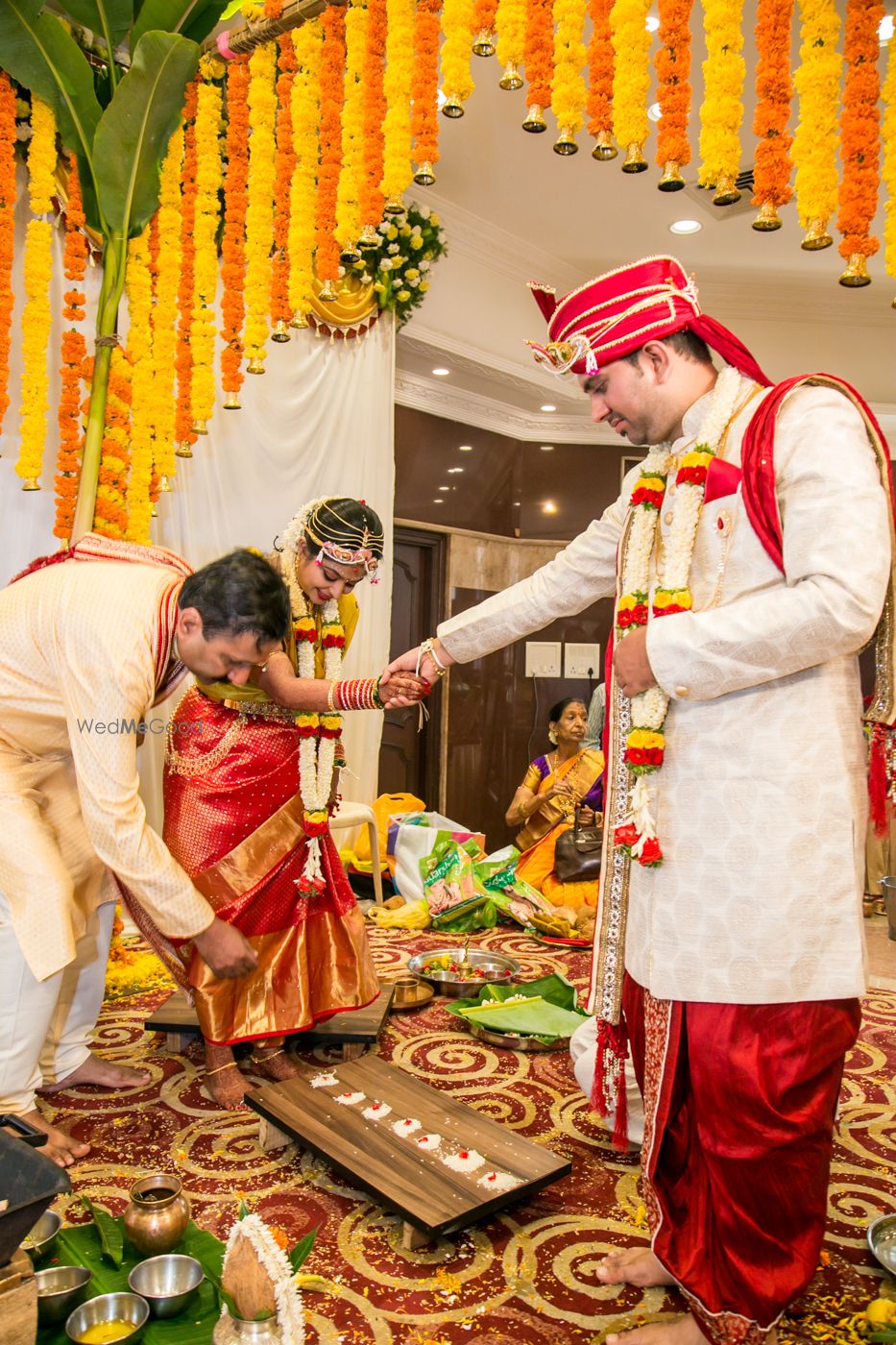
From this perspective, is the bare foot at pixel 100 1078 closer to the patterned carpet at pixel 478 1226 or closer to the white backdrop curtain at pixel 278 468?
the patterned carpet at pixel 478 1226

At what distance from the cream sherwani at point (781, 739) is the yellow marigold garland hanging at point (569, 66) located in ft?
4.62

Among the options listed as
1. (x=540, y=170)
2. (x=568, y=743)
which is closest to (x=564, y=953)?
(x=568, y=743)

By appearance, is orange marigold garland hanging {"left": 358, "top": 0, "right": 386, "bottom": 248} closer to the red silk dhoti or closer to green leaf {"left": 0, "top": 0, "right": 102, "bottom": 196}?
green leaf {"left": 0, "top": 0, "right": 102, "bottom": 196}

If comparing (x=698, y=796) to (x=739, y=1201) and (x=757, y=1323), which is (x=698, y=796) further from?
(x=757, y=1323)

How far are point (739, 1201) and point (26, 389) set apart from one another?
382cm

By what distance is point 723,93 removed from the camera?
2424 mm

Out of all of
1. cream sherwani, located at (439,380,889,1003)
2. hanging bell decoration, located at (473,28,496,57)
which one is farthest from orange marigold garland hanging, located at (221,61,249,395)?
cream sherwani, located at (439,380,889,1003)

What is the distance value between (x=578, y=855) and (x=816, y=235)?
346 centimetres

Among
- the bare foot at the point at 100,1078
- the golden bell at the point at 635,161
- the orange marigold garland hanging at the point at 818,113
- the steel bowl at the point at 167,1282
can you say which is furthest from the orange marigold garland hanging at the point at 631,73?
the bare foot at the point at 100,1078

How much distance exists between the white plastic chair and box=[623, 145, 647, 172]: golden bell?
3.24 metres

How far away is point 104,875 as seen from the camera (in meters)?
2.86

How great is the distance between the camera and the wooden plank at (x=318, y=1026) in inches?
123

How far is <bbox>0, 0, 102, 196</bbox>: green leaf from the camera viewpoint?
3.54m

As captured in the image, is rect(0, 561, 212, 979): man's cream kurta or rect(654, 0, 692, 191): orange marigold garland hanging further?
rect(654, 0, 692, 191): orange marigold garland hanging
